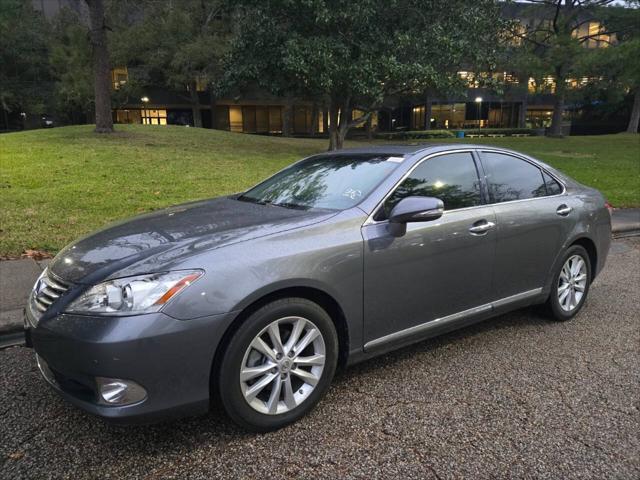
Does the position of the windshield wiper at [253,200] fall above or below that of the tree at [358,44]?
below

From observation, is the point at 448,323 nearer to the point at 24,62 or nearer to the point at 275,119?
the point at 24,62

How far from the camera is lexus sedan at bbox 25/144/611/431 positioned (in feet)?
8.21

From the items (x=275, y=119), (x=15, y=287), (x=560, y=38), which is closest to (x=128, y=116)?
(x=275, y=119)

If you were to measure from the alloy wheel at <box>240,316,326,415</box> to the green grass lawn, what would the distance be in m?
4.46

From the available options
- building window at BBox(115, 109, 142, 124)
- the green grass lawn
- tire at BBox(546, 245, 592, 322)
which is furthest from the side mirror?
building window at BBox(115, 109, 142, 124)

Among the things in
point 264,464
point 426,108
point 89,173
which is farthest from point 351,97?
point 426,108

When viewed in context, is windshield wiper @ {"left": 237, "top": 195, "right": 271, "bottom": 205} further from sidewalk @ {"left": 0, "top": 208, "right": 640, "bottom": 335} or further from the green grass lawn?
the green grass lawn

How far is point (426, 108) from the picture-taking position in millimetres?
49469

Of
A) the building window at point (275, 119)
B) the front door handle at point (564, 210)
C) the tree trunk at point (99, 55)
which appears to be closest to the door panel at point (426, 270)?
the front door handle at point (564, 210)

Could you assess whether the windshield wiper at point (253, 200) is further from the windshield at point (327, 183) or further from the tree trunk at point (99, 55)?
the tree trunk at point (99, 55)

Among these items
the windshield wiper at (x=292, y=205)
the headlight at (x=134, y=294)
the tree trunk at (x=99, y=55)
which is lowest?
the headlight at (x=134, y=294)

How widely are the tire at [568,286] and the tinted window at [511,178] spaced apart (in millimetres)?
643

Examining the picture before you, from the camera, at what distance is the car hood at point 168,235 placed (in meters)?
2.76

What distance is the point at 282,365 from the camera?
2.85 meters
